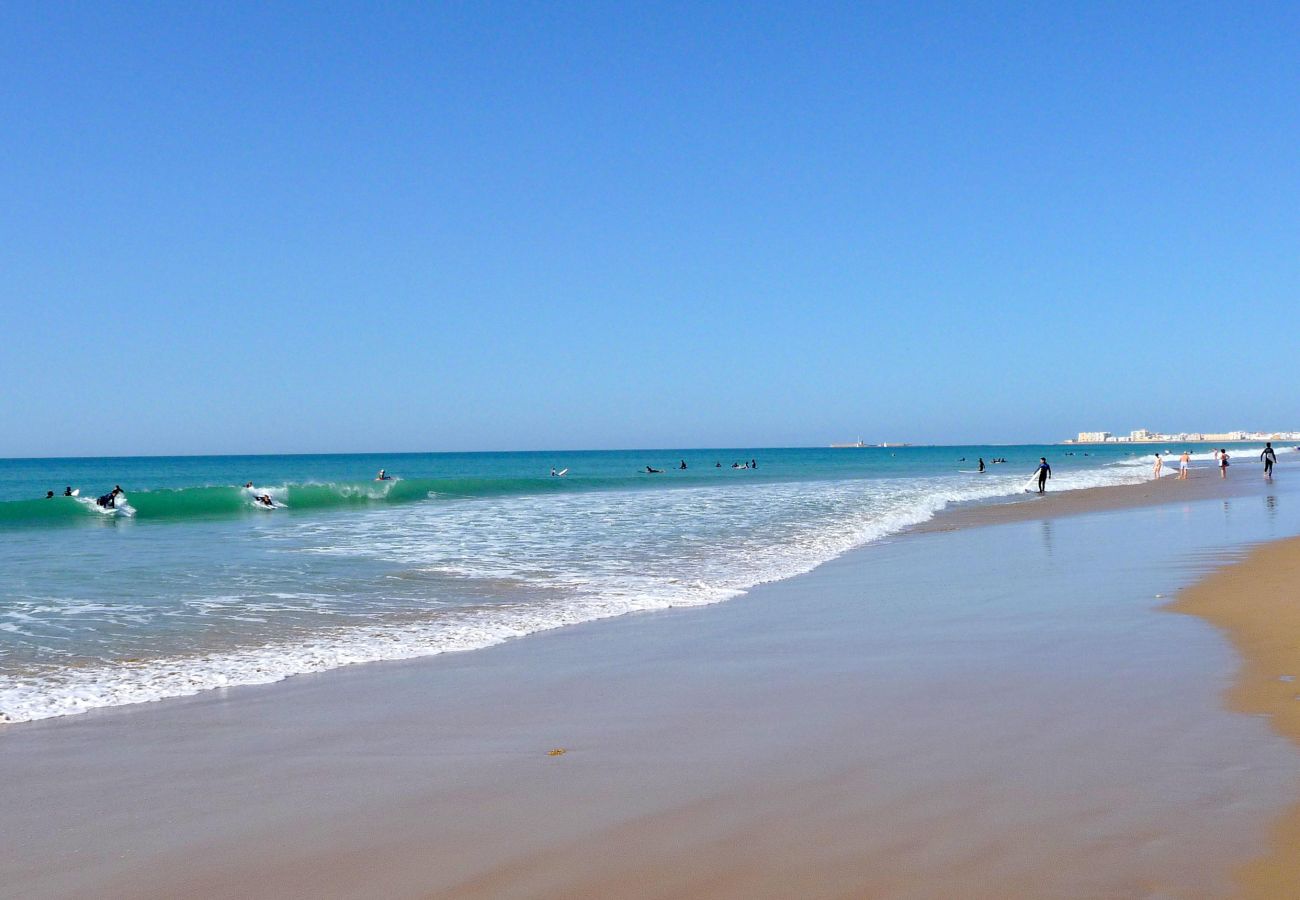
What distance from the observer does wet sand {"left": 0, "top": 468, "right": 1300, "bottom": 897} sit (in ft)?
12.4

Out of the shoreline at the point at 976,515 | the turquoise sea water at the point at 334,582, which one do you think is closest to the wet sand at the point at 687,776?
the shoreline at the point at 976,515

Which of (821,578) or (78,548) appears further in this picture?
(78,548)

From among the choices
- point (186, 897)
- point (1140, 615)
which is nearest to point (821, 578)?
point (1140, 615)

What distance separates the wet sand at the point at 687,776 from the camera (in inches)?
149

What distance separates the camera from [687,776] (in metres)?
4.93

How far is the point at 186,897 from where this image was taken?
3.73 metres

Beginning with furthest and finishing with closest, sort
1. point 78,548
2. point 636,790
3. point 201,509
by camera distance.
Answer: point 201,509 → point 78,548 → point 636,790

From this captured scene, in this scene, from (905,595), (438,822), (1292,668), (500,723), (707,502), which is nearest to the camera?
(438,822)

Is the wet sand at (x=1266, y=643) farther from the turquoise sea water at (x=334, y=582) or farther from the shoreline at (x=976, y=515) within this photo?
the turquoise sea water at (x=334, y=582)

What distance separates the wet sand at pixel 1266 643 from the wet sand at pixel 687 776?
0.12m

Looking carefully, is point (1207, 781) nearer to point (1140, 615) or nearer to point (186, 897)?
point (186, 897)

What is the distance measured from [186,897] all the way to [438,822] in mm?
1038

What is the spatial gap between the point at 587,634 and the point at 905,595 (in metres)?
4.00

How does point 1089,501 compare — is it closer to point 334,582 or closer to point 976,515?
point 976,515
